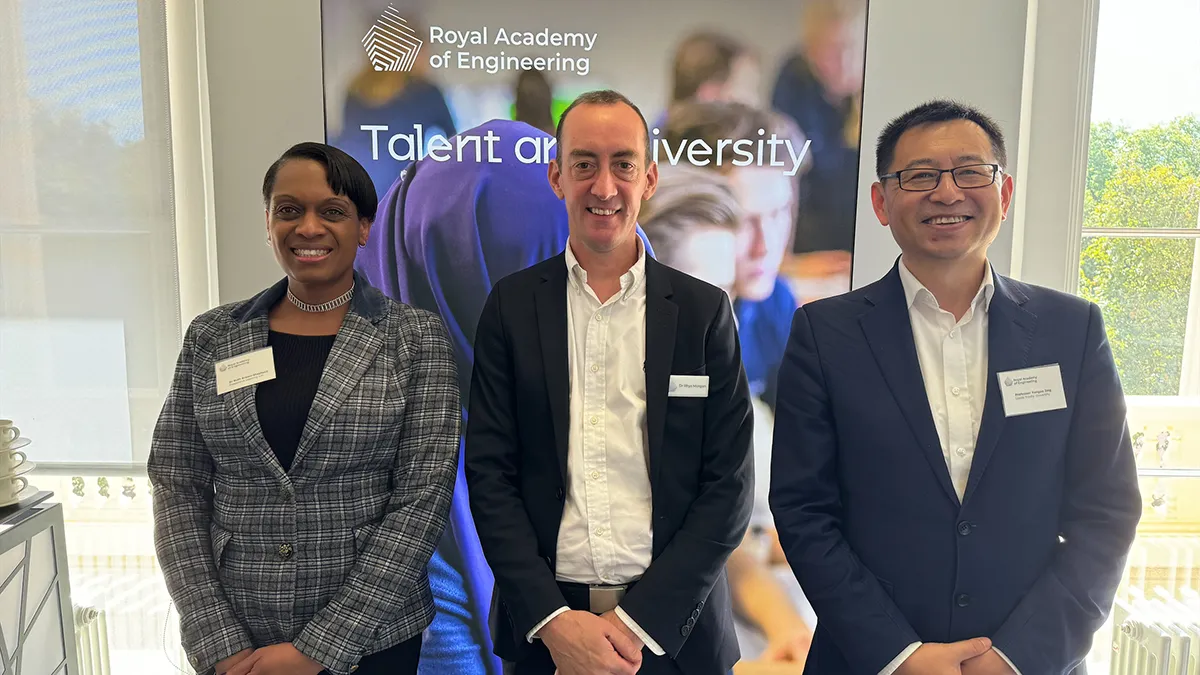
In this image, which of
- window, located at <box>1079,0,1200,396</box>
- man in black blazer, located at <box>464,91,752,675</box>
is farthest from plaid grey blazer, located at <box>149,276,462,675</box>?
window, located at <box>1079,0,1200,396</box>

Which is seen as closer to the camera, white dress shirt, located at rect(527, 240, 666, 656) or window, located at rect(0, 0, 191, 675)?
white dress shirt, located at rect(527, 240, 666, 656)

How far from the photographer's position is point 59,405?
8.23ft

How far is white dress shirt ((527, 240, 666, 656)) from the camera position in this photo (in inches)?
65.1

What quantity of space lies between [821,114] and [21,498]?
260 centimetres

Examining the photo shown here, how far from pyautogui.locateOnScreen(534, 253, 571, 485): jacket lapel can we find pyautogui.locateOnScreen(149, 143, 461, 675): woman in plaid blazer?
10.2 inches

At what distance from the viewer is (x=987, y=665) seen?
1416mm

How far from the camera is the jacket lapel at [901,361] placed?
1451mm

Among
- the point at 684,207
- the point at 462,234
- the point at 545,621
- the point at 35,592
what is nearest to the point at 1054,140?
the point at 684,207

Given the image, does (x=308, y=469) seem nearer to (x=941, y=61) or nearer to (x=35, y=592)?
(x=35, y=592)

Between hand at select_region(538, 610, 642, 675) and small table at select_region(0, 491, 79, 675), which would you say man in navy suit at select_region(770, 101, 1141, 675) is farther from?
small table at select_region(0, 491, 79, 675)

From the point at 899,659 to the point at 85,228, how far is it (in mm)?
2727

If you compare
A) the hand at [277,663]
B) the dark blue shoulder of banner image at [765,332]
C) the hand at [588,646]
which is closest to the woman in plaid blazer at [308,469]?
the hand at [277,663]

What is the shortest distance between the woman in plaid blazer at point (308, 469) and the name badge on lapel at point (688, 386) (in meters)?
0.54

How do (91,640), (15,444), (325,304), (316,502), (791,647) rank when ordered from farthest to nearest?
(791,647) < (91,640) < (15,444) < (325,304) < (316,502)
